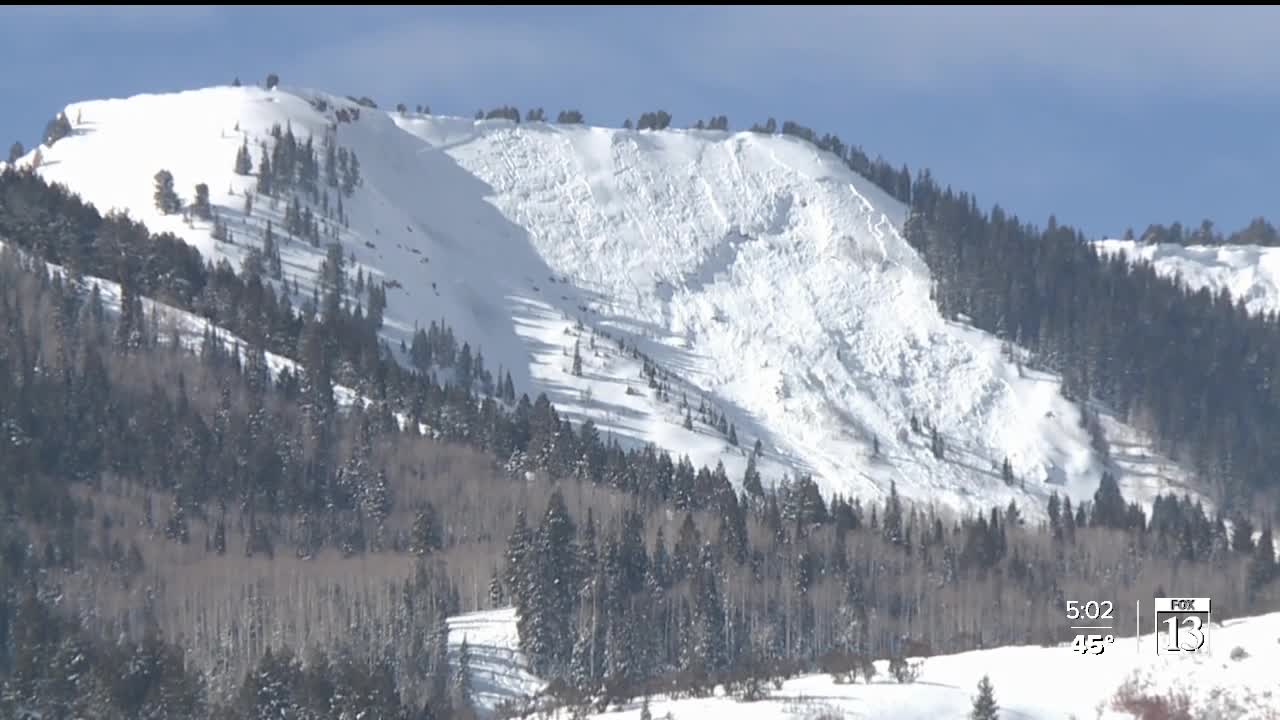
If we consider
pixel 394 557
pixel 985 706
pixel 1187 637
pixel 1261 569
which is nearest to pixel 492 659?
pixel 394 557

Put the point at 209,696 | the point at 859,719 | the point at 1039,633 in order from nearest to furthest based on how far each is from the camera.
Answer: the point at 859,719 → the point at 209,696 → the point at 1039,633

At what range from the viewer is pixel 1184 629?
11381 cm

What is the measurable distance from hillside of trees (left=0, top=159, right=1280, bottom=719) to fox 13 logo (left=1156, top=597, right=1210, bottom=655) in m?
14.6

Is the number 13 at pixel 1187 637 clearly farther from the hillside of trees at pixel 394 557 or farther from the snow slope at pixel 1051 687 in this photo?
the hillside of trees at pixel 394 557

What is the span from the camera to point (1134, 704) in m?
105

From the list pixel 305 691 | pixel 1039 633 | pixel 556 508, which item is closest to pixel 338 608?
pixel 556 508

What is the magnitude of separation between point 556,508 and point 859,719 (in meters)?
59.9

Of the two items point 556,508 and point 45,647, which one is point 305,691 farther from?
point 556,508

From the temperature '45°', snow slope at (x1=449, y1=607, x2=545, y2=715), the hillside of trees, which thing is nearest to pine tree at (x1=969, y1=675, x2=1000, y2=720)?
the temperature '45°'

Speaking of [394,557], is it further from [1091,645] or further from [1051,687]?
Answer: [1051,687]

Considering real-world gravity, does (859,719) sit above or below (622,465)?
below

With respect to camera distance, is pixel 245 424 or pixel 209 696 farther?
pixel 245 424

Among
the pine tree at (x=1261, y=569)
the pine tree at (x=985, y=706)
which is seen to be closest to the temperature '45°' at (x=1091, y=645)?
the pine tree at (x=985, y=706)

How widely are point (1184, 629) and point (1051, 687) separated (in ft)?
32.5
